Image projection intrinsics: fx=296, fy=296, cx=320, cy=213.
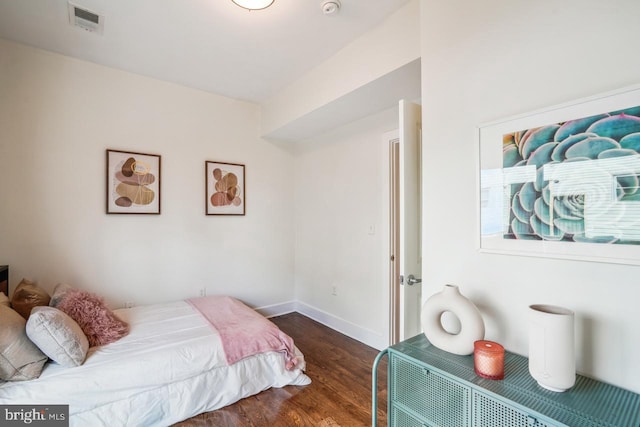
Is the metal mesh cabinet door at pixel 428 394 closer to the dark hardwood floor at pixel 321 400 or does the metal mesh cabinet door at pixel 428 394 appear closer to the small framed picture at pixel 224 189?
the dark hardwood floor at pixel 321 400

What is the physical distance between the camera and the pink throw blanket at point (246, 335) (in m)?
2.13

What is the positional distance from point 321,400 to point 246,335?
2.32 feet

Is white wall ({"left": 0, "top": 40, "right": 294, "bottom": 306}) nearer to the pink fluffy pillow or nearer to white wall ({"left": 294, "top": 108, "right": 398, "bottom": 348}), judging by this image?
white wall ({"left": 294, "top": 108, "right": 398, "bottom": 348})

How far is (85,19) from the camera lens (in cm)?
210

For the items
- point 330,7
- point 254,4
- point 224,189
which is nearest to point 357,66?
point 330,7

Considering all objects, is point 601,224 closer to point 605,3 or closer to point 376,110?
point 605,3

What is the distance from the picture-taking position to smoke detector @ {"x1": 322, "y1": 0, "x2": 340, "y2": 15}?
75.2 inches

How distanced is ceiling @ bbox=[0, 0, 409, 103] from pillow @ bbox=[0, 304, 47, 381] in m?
2.00

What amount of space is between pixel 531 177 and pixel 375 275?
1.88 metres

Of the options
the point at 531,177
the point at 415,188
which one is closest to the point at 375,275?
the point at 415,188

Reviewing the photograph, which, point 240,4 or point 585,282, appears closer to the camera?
point 585,282

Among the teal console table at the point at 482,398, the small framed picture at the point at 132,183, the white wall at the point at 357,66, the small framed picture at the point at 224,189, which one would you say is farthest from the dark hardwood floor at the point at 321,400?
the white wall at the point at 357,66

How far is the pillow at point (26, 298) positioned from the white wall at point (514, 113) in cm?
257

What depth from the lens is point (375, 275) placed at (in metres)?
2.95
